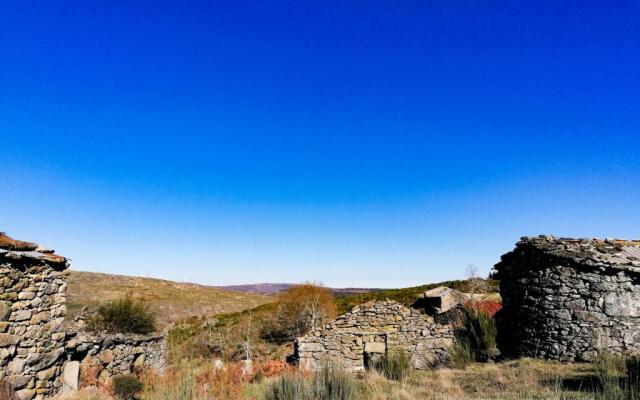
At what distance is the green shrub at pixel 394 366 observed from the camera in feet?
34.0

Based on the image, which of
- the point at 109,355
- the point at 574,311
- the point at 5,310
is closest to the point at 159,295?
the point at 109,355

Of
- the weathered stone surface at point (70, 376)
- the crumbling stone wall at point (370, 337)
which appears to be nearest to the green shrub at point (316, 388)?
the weathered stone surface at point (70, 376)

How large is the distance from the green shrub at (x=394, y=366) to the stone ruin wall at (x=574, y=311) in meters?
3.66

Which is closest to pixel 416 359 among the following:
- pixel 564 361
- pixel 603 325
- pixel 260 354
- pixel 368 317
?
pixel 368 317

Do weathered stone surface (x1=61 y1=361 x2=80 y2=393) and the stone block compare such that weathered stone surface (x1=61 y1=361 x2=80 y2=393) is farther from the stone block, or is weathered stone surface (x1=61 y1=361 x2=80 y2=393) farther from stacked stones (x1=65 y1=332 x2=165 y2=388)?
the stone block

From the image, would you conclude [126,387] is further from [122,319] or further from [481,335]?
[481,335]

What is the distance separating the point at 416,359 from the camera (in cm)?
1347

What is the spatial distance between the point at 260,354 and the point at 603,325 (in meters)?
13.9

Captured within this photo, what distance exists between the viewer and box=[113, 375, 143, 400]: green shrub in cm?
903

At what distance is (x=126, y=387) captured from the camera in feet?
30.8

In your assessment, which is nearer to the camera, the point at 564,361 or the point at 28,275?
the point at 28,275

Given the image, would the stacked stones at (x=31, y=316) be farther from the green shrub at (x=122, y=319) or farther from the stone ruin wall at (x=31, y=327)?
the green shrub at (x=122, y=319)

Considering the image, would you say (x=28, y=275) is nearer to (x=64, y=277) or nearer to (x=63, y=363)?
(x=64, y=277)

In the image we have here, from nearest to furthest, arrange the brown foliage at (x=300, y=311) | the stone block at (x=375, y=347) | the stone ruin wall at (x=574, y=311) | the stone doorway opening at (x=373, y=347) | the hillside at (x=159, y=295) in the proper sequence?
the stone ruin wall at (x=574, y=311) < the stone doorway opening at (x=373, y=347) < the stone block at (x=375, y=347) < the brown foliage at (x=300, y=311) < the hillside at (x=159, y=295)
